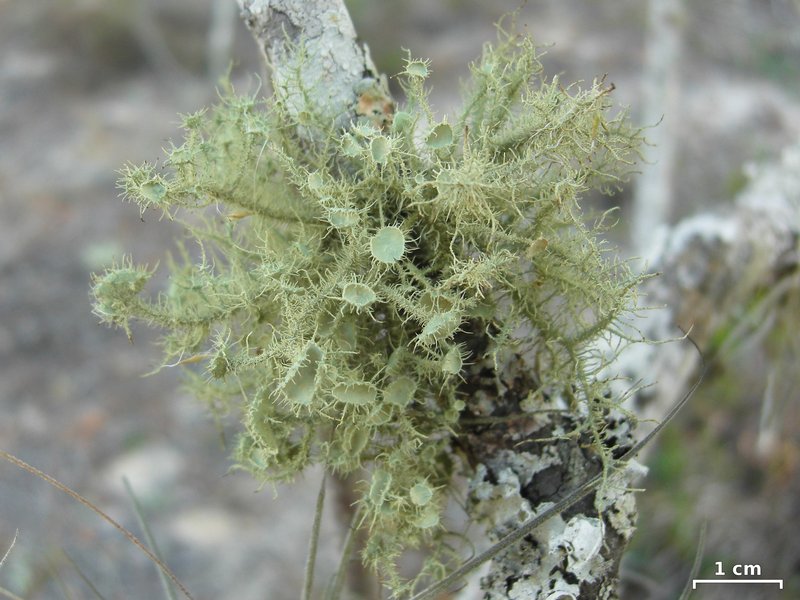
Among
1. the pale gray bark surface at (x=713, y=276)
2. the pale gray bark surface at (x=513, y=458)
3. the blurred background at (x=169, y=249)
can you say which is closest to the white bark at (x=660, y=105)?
the blurred background at (x=169, y=249)

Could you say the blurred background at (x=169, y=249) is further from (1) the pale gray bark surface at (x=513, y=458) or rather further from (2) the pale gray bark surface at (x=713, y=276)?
(1) the pale gray bark surface at (x=513, y=458)

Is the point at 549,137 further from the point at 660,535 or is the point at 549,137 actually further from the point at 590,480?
the point at 660,535

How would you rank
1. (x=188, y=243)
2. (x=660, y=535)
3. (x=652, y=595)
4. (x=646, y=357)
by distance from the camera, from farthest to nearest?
(x=188, y=243) < (x=660, y=535) < (x=652, y=595) < (x=646, y=357)

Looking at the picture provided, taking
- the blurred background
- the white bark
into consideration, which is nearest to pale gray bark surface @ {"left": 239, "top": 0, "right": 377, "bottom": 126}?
the blurred background

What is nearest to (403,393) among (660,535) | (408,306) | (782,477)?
(408,306)

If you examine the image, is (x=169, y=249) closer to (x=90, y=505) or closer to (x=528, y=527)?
(x=90, y=505)
